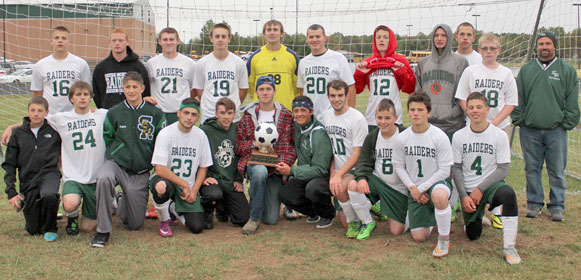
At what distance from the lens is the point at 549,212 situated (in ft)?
16.9

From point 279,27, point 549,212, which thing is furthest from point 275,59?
point 549,212

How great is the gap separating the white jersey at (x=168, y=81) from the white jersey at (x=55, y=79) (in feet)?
2.56

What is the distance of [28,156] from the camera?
4.45m

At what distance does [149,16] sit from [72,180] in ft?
16.0

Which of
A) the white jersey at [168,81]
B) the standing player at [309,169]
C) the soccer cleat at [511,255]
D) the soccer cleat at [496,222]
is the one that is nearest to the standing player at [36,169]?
the white jersey at [168,81]

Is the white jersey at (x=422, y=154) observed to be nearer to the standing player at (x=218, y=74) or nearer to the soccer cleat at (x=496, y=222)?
the soccer cleat at (x=496, y=222)

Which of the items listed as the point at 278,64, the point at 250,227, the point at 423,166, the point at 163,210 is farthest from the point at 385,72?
the point at 163,210

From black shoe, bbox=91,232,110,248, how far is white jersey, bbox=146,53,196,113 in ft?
4.95

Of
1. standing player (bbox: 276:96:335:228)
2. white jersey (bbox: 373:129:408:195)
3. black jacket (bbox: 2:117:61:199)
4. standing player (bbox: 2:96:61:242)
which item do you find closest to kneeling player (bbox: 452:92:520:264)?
white jersey (bbox: 373:129:408:195)

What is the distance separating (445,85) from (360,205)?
58.8 inches

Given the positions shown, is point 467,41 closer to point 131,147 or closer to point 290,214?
point 290,214

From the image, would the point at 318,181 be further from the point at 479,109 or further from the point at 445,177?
the point at 479,109

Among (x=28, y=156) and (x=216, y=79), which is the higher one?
(x=216, y=79)

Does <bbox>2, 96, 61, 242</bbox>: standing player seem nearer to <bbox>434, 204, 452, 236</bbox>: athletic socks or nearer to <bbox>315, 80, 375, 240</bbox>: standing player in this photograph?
<bbox>315, 80, 375, 240</bbox>: standing player
